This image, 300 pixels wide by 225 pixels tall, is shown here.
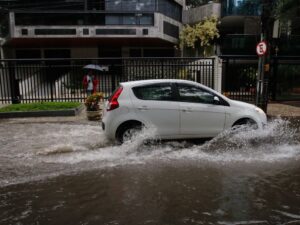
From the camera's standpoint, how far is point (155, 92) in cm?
823

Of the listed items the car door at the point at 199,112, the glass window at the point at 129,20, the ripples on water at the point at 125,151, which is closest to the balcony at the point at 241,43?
the glass window at the point at 129,20

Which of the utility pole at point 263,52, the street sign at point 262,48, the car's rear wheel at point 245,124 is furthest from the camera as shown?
the street sign at point 262,48

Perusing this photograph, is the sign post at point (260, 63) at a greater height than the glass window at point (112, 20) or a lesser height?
lesser

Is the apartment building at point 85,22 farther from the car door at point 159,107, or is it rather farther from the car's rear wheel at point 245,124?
the car's rear wheel at point 245,124

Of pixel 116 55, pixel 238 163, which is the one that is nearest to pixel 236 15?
pixel 116 55

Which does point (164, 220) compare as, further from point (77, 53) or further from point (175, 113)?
point (77, 53)

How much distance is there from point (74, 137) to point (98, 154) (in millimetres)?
2099

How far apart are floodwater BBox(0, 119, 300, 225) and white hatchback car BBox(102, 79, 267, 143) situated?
30 cm

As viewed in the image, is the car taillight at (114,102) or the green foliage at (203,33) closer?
the car taillight at (114,102)

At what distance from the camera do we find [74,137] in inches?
375

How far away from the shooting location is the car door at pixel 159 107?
8.06 metres

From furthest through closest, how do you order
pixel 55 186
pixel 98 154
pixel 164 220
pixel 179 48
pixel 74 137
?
pixel 179 48 < pixel 74 137 < pixel 98 154 < pixel 55 186 < pixel 164 220

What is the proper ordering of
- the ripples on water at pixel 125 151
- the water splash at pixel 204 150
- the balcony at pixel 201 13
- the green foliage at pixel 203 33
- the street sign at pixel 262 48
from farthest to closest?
the balcony at pixel 201 13
the green foliage at pixel 203 33
the street sign at pixel 262 48
the water splash at pixel 204 150
the ripples on water at pixel 125 151

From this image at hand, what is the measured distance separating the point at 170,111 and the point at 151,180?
7.90 ft
